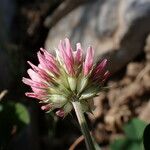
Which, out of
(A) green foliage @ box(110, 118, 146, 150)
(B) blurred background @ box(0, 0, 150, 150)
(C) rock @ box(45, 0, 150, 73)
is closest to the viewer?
(A) green foliage @ box(110, 118, 146, 150)

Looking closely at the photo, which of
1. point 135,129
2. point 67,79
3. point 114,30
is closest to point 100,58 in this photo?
point 114,30

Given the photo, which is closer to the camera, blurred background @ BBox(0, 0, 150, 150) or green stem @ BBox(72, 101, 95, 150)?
green stem @ BBox(72, 101, 95, 150)

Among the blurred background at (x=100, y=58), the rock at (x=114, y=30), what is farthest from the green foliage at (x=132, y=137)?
the rock at (x=114, y=30)

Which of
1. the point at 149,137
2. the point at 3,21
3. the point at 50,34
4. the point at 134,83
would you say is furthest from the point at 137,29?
the point at 149,137

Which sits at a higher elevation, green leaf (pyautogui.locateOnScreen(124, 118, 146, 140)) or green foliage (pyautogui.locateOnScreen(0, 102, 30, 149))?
green foliage (pyautogui.locateOnScreen(0, 102, 30, 149))

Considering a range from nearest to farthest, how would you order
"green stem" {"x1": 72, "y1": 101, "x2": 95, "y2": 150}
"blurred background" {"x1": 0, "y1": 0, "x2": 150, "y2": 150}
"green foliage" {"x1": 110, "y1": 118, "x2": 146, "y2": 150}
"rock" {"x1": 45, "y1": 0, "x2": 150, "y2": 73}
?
"green stem" {"x1": 72, "y1": 101, "x2": 95, "y2": 150} → "green foliage" {"x1": 110, "y1": 118, "x2": 146, "y2": 150} → "blurred background" {"x1": 0, "y1": 0, "x2": 150, "y2": 150} → "rock" {"x1": 45, "y1": 0, "x2": 150, "y2": 73}

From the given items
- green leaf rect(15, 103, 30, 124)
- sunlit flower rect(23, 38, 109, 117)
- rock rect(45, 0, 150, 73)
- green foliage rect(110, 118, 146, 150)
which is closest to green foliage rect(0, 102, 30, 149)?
green leaf rect(15, 103, 30, 124)

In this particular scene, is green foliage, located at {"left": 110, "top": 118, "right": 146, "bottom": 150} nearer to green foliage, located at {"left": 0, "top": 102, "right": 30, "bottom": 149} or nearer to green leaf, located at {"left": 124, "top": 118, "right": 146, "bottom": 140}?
green leaf, located at {"left": 124, "top": 118, "right": 146, "bottom": 140}

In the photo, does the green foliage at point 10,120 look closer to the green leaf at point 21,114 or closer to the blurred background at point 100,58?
the green leaf at point 21,114
